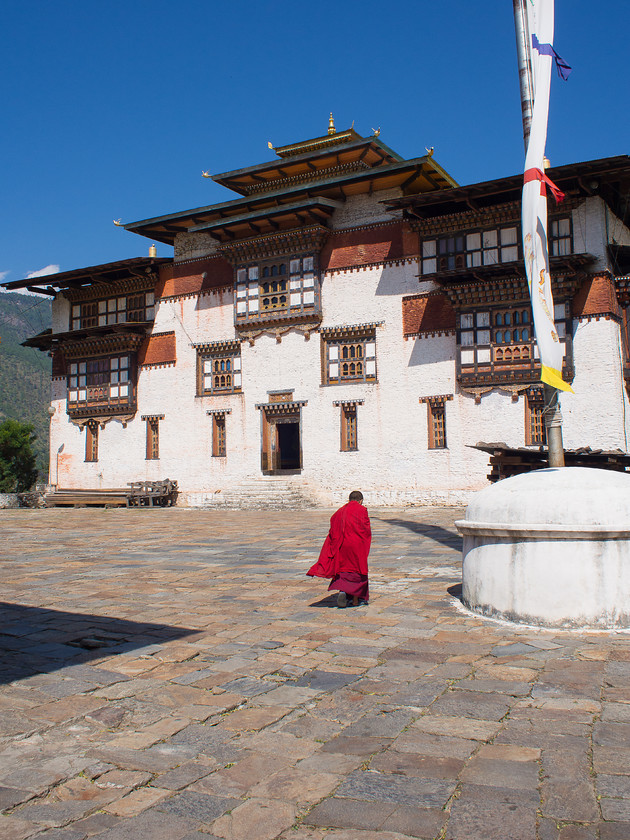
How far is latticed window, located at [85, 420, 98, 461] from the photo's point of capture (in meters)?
31.0

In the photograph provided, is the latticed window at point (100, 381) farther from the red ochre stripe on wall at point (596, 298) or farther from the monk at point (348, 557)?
the monk at point (348, 557)

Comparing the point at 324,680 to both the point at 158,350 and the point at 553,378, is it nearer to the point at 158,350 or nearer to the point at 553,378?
the point at 553,378

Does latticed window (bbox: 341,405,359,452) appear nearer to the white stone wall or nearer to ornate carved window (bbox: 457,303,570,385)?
the white stone wall

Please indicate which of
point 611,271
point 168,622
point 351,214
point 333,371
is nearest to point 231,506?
point 333,371

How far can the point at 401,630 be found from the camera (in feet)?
21.9

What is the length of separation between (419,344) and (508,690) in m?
19.8

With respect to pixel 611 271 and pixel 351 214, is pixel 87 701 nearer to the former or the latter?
pixel 611 271

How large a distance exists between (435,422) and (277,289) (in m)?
7.89

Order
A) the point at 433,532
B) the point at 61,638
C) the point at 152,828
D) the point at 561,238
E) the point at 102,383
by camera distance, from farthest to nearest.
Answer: the point at 102,383, the point at 561,238, the point at 433,532, the point at 61,638, the point at 152,828

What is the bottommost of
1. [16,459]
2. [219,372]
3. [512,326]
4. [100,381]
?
[16,459]

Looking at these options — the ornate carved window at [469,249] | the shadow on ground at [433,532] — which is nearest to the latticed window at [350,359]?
the ornate carved window at [469,249]

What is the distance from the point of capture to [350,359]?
25.4 meters

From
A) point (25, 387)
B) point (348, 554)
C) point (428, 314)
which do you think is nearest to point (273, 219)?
point (428, 314)

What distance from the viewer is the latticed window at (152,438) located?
96.5 ft
